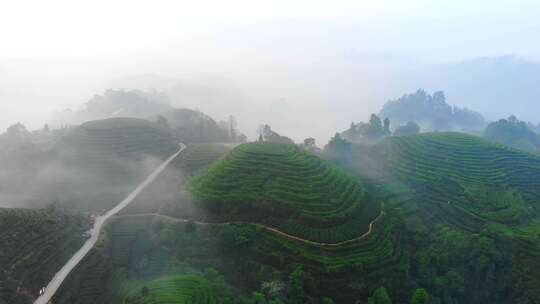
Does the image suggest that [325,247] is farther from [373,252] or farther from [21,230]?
[21,230]

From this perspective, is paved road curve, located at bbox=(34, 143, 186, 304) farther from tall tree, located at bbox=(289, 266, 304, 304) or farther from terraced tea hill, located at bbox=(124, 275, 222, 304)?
tall tree, located at bbox=(289, 266, 304, 304)

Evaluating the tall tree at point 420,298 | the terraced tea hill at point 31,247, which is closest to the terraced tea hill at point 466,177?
the tall tree at point 420,298

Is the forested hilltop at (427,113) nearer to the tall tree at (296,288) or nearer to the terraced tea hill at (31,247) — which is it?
the tall tree at (296,288)

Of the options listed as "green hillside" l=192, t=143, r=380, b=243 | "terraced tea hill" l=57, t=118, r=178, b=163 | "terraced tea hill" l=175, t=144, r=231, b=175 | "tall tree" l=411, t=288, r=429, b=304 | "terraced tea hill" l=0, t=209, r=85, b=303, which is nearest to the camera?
"terraced tea hill" l=0, t=209, r=85, b=303

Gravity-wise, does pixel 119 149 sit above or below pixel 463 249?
above

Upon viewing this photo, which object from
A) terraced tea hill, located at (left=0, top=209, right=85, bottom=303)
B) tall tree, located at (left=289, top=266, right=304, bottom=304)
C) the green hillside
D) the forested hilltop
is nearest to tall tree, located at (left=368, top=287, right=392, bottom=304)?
tall tree, located at (left=289, top=266, right=304, bottom=304)

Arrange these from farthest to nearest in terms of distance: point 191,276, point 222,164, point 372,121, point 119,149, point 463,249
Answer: point 372,121, point 119,149, point 222,164, point 463,249, point 191,276

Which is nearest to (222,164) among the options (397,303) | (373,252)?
(373,252)
